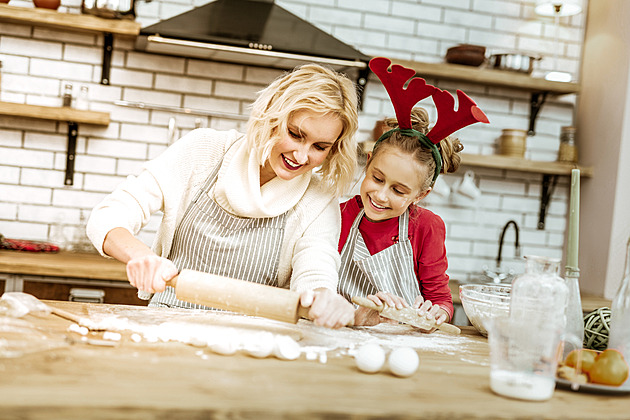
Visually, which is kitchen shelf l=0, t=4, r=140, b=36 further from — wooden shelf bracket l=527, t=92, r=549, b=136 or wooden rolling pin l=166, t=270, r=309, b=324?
wooden shelf bracket l=527, t=92, r=549, b=136

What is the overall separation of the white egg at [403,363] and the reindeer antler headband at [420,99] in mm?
663

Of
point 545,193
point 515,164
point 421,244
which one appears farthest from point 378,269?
point 545,193

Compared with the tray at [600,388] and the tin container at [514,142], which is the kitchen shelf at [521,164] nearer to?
the tin container at [514,142]

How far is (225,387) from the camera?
1030 mm

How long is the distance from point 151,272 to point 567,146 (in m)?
3.14

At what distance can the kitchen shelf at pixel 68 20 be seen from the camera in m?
3.14

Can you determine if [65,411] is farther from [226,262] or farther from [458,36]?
[458,36]

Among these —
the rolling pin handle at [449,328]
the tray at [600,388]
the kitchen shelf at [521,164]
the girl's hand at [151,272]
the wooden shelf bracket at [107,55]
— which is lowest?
the rolling pin handle at [449,328]

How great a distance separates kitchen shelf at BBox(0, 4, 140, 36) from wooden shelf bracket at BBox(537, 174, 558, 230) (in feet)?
8.37

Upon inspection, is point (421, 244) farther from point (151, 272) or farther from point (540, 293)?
point (151, 272)

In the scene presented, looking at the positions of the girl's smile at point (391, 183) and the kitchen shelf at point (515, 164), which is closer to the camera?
the girl's smile at point (391, 183)

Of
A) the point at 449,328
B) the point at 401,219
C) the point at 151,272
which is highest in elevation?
the point at 401,219

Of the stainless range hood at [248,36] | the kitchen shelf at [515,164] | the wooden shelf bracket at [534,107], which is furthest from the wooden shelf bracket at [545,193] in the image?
the stainless range hood at [248,36]

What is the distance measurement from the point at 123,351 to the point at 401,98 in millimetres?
1021
